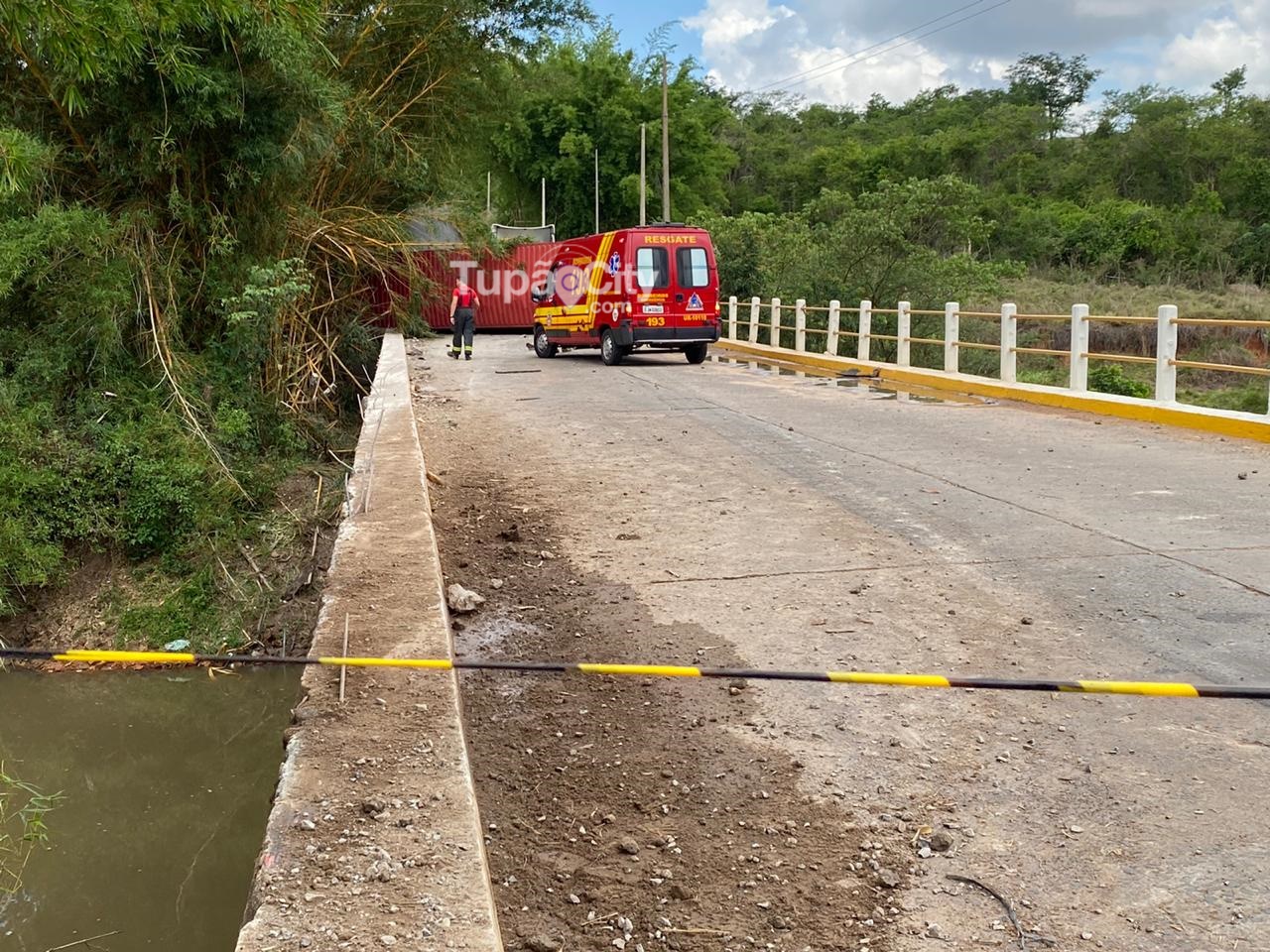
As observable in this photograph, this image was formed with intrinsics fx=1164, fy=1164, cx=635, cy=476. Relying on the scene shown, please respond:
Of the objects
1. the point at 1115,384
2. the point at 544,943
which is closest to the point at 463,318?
the point at 1115,384

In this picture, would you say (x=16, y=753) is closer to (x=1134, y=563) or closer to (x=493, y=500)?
(x=493, y=500)

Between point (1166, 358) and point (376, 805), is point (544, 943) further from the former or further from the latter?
point (1166, 358)

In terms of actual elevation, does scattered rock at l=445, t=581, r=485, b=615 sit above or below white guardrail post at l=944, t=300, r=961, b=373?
below

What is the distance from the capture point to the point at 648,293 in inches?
768

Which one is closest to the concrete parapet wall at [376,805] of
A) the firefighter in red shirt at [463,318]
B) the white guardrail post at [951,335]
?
the white guardrail post at [951,335]

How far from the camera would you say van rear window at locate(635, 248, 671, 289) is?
63.9 ft

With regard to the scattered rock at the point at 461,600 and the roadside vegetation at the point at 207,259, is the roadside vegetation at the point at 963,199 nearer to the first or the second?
the roadside vegetation at the point at 207,259

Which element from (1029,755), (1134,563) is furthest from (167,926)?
(1134,563)

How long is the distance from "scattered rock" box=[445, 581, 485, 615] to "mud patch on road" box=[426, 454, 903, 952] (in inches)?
3.5

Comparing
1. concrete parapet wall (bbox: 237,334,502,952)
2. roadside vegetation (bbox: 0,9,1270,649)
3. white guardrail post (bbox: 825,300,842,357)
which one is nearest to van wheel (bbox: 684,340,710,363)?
white guardrail post (bbox: 825,300,842,357)

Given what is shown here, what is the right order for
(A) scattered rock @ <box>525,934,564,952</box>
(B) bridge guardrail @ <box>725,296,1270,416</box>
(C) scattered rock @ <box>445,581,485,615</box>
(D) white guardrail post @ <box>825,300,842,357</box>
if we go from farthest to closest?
(D) white guardrail post @ <box>825,300,842,357</box>, (B) bridge guardrail @ <box>725,296,1270,416</box>, (C) scattered rock @ <box>445,581,485,615</box>, (A) scattered rock @ <box>525,934,564,952</box>

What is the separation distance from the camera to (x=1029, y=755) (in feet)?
12.4

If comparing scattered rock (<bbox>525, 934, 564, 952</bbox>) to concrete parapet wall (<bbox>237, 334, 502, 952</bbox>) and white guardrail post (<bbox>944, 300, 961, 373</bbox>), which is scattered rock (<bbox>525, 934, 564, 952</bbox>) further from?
white guardrail post (<bbox>944, 300, 961, 373</bbox>)

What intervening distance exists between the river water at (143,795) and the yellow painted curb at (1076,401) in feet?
29.2
